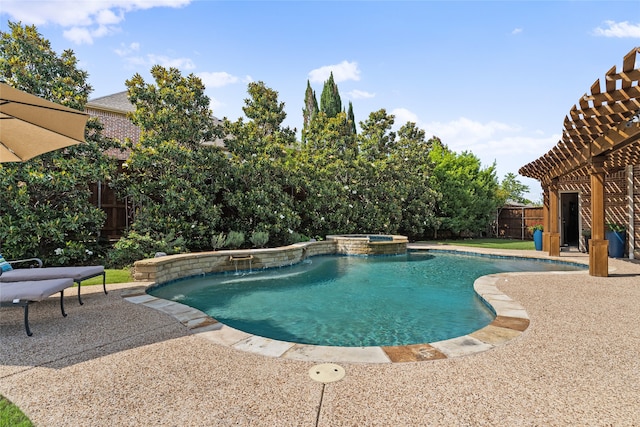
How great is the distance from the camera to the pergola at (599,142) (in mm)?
5066

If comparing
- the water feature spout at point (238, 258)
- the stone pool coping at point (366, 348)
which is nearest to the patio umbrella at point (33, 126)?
the stone pool coping at point (366, 348)

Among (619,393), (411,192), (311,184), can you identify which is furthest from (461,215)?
(619,393)

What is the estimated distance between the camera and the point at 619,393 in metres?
2.57

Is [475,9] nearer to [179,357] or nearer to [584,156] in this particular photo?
[584,156]

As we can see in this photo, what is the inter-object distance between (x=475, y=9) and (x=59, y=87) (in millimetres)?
10693

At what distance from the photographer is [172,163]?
1001 centimetres

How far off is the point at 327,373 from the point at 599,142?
27.4ft

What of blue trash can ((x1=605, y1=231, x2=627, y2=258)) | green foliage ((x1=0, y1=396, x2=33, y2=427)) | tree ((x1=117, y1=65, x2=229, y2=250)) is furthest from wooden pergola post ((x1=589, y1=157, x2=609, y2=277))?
tree ((x1=117, y1=65, x2=229, y2=250))

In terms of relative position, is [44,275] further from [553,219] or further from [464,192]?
[464,192]

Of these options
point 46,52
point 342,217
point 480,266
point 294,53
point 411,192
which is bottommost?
point 480,266

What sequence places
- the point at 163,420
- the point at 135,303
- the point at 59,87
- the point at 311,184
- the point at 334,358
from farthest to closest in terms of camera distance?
the point at 311,184
the point at 59,87
the point at 135,303
the point at 334,358
the point at 163,420

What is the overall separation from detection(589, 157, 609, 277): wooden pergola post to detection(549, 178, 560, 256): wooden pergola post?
4.17 metres

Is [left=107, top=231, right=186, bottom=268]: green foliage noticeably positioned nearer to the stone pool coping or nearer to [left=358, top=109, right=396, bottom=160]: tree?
the stone pool coping

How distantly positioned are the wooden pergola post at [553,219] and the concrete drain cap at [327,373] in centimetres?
1180
